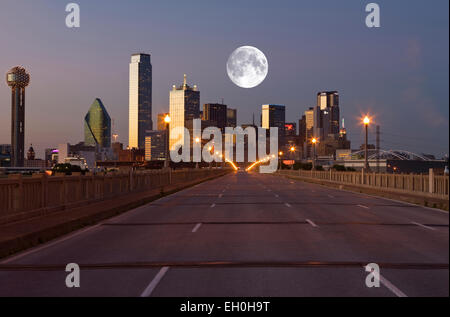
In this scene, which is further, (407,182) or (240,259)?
(407,182)

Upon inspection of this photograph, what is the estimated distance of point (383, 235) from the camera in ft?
42.1

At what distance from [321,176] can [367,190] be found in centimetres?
2983

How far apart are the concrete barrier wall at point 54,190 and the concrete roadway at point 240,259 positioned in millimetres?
2179

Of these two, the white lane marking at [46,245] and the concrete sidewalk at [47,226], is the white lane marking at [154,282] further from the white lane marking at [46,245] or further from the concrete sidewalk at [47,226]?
the concrete sidewalk at [47,226]

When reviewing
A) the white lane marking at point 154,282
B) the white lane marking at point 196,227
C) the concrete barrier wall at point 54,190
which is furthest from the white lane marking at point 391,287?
the concrete barrier wall at point 54,190

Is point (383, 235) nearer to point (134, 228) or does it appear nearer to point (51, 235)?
point (134, 228)

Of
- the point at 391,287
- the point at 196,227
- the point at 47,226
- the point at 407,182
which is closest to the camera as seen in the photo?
the point at 391,287

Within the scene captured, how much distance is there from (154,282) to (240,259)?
2361 millimetres

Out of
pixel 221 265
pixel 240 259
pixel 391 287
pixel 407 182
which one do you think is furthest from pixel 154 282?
pixel 407 182

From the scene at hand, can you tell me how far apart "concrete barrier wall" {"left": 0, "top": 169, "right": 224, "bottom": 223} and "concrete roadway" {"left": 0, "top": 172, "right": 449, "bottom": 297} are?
2.18 meters

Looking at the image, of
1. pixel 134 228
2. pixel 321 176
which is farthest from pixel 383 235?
pixel 321 176

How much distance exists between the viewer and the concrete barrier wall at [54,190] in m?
13.9

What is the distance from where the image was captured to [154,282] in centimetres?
761

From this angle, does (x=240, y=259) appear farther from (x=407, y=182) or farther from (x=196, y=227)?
(x=407, y=182)
